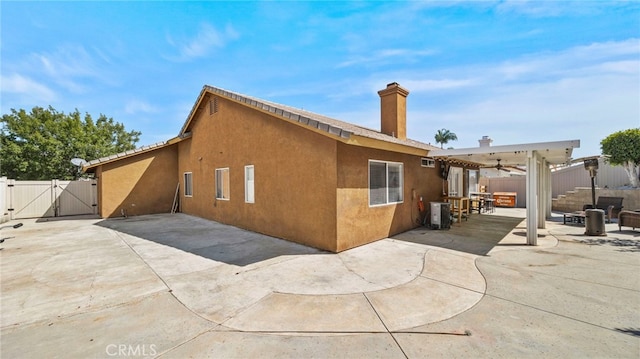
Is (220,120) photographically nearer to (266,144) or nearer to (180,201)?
(266,144)

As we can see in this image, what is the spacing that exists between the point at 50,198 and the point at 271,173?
13734mm

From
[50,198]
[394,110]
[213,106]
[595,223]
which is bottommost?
[595,223]

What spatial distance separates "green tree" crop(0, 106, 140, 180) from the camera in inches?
771

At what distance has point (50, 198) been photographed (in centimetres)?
1321

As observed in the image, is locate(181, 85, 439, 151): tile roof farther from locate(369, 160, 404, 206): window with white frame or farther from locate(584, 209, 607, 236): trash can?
locate(584, 209, 607, 236): trash can

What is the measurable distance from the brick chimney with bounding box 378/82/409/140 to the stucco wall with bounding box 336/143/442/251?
190cm

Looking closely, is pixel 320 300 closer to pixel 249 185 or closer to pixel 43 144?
pixel 249 185

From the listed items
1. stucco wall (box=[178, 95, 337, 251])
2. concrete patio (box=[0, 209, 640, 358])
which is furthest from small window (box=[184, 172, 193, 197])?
concrete patio (box=[0, 209, 640, 358])

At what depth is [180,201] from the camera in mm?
14688

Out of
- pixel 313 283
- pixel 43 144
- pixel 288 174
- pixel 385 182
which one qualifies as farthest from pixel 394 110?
pixel 43 144

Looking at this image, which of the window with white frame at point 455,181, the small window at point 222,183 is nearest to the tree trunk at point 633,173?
the window with white frame at point 455,181

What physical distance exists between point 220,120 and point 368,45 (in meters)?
6.64

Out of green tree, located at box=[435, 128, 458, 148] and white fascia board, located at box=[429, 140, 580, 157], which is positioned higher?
green tree, located at box=[435, 128, 458, 148]

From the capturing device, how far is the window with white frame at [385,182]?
7.29 metres
